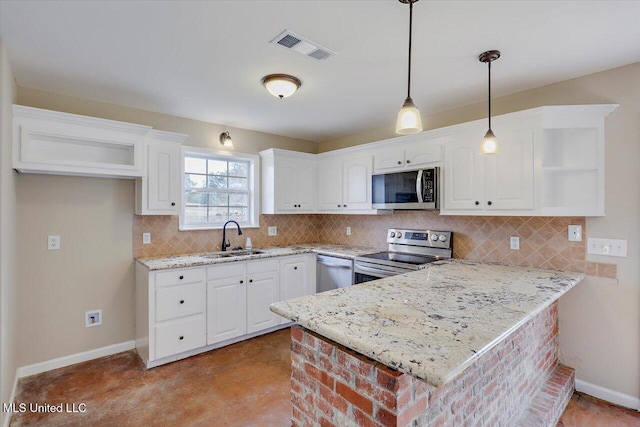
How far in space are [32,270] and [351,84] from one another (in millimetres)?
3148

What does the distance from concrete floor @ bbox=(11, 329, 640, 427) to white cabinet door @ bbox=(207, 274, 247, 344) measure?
8.3 inches

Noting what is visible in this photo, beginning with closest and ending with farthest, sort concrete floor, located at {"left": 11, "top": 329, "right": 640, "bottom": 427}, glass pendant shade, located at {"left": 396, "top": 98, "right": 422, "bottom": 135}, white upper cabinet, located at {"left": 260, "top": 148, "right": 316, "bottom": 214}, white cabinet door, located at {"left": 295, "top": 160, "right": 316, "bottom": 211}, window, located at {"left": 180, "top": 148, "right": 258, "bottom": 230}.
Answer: glass pendant shade, located at {"left": 396, "top": 98, "right": 422, "bottom": 135}
concrete floor, located at {"left": 11, "top": 329, "right": 640, "bottom": 427}
window, located at {"left": 180, "top": 148, "right": 258, "bottom": 230}
white upper cabinet, located at {"left": 260, "top": 148, "right": 316, "bottom": 214}
white cabinet door, located at {"left": 295, "top": 160, "right": 316, "bottom": 211}

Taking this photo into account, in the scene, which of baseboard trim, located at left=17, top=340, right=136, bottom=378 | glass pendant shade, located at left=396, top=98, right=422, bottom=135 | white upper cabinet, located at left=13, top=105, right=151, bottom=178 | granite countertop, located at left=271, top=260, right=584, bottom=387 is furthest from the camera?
baseboard trim, located at left=17, top=340, right=136, bottom=378

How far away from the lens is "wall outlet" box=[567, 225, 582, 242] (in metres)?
2.44

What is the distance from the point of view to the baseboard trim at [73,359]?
2662 millimetres

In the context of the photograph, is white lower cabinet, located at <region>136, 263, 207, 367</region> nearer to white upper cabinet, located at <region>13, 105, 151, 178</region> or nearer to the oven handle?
white upper cabinet, located at <region>13, 105, 151, 178</region>

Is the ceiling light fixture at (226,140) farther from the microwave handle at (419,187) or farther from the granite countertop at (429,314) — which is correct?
the granite countertop at (429,314)

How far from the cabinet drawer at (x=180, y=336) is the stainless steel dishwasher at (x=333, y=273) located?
1418 mm

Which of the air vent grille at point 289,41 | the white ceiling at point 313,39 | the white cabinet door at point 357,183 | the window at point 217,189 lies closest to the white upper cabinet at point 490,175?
the white ceiling at point 313,39

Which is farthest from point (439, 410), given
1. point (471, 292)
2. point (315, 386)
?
point (471, 292)

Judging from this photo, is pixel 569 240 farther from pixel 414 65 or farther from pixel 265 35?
pixel 265 35

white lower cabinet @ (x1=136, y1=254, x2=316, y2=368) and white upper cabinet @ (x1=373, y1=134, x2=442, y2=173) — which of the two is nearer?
white lower cabinet @ (x1=136, y1=254, x2=316, y2=368)

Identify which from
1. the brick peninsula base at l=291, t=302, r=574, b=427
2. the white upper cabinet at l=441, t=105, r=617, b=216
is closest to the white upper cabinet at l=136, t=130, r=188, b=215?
the brick peninsula base at l=291, t=302, r=574, b=427

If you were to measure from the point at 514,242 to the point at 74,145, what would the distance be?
→ 394cm
